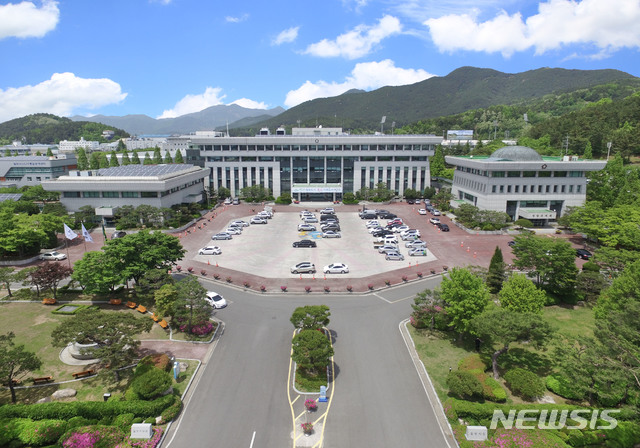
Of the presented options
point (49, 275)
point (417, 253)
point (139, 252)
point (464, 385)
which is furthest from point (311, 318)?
point (49, 275)

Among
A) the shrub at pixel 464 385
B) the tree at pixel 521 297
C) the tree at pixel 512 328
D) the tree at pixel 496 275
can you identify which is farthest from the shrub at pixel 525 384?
the tree at pixel 496 275

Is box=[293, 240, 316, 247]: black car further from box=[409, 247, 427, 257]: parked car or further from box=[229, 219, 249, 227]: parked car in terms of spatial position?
box=[229, 219, 249, 227]: parked car

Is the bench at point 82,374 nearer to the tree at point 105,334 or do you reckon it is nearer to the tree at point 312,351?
the tree at point 105,334

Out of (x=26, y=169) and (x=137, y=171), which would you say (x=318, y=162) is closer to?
(x=137, y=171)

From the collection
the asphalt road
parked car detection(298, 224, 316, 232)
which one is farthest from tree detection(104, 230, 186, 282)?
parked car detection(298, 224, 316, 232)

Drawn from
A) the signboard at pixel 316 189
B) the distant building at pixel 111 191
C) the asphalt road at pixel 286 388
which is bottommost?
the asphalt road at pixel 286 388

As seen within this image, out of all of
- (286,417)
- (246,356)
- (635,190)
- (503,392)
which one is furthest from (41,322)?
(635,190)

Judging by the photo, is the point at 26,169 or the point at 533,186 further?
the point at 26,169
